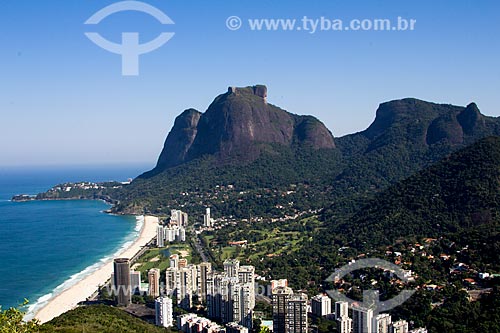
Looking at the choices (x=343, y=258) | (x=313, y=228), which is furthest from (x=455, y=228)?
(x=313, y=228)

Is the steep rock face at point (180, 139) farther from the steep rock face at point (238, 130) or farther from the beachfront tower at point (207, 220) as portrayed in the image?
the beachfront tower at point (207, 220)

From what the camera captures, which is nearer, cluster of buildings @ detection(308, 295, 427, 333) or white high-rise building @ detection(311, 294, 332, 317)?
cluster of buildings @ detection(308, 295, 427, 333)

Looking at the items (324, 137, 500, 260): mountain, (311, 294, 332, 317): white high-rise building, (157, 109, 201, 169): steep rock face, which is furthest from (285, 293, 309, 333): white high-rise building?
(157, 109, 201, 169): steep rock face

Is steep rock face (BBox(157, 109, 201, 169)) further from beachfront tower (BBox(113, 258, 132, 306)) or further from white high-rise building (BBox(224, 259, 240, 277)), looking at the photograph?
white high-rise building (BBox(224, 259, 240, 277))

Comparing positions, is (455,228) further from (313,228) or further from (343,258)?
(313,228)

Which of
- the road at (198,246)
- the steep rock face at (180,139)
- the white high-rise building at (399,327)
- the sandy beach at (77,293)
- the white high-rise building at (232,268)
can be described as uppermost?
the steep rock face at (180,139)

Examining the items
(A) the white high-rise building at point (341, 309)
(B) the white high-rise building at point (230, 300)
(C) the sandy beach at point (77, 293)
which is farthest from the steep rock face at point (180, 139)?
(A) the white high-rise building at point (341, 309)

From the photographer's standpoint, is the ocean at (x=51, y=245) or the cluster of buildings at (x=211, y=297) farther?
the ocean at (x=51, y=245)
